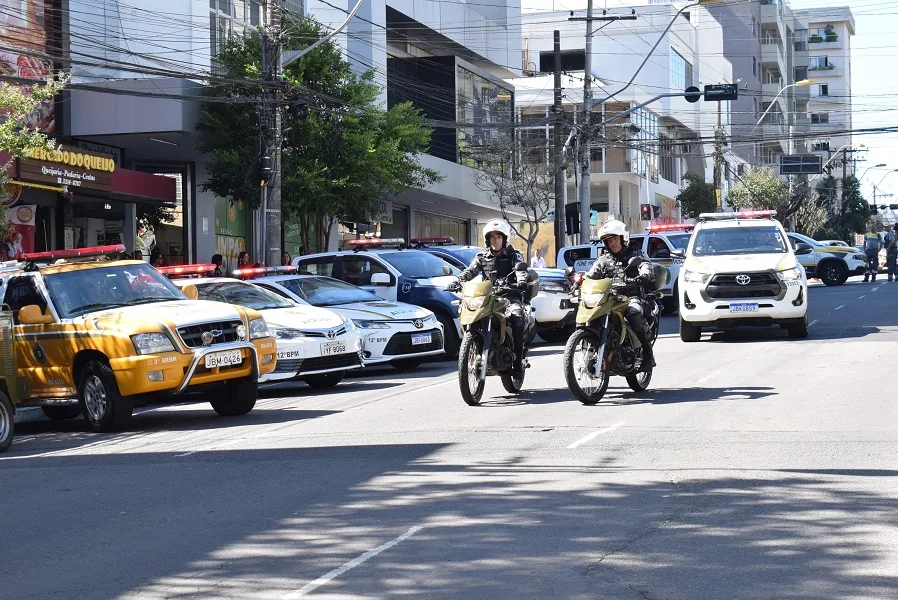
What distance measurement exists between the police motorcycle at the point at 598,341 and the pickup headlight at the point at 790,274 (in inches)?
317

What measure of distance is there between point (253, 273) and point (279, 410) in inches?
185

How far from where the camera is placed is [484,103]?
2079 inches

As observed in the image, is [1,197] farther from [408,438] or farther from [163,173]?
[163,173]

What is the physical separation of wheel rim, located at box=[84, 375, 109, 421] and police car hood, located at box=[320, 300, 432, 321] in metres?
5.07

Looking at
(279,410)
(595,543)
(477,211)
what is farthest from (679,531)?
(477,211)

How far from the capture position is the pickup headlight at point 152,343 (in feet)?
43.1

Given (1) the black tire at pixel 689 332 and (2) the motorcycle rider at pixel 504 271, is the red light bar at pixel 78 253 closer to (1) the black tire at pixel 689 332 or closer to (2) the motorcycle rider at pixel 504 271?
(2) the motorcycle rider at pixel 504 271

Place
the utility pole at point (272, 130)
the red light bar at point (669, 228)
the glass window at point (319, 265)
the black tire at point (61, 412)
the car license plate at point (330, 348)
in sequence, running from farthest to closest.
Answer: the red light bar at point (669, 228), the utility pole at point (272, 130), the glass window at point (319, 265), the car license plate at point (330, 348), the black tire at point (61, 412)

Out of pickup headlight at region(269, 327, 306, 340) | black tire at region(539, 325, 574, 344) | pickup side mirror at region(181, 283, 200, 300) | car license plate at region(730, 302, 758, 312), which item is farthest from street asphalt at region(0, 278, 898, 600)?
black tire at region(539, 325, 574, 344)

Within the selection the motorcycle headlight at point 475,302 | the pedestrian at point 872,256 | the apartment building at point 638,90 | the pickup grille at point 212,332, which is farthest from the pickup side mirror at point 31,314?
the apartment building at point 638,90

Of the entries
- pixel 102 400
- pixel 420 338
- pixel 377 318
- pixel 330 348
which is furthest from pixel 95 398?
pixel 420 338

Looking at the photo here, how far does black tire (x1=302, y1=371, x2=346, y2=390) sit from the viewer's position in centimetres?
1761

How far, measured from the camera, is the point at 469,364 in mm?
13406

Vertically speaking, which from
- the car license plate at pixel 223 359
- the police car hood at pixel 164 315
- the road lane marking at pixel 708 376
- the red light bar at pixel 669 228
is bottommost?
the road lane marking at pixel 708 376
